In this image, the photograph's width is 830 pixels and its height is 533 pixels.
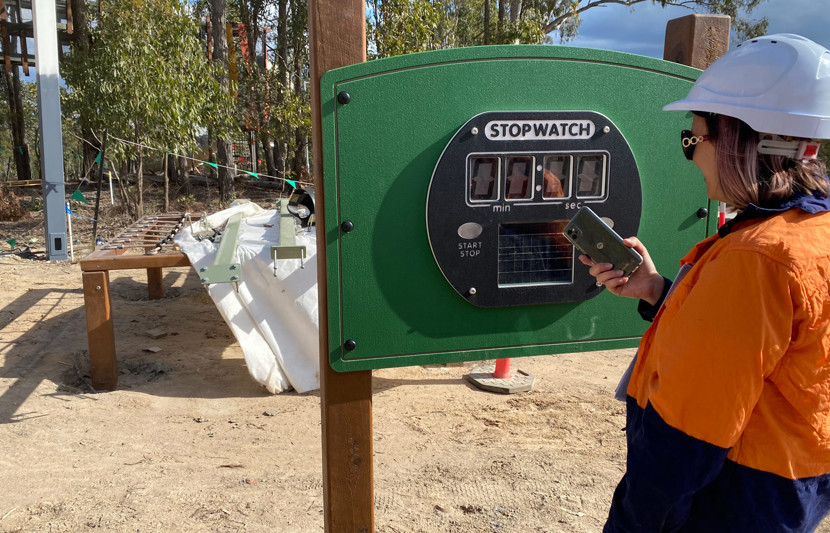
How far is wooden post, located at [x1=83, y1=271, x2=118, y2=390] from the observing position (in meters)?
4.86

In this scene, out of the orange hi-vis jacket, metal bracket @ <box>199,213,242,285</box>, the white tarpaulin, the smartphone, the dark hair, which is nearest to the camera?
the orange hi-vis jacket

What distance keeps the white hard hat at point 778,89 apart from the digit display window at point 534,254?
0.81 m

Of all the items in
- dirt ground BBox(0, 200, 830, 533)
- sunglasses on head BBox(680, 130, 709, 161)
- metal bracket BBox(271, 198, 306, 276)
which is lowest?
dirt ground BBox(0, 200, 830, 533)

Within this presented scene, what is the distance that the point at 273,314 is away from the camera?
499 centimetres

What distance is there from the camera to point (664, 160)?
215 centimetres

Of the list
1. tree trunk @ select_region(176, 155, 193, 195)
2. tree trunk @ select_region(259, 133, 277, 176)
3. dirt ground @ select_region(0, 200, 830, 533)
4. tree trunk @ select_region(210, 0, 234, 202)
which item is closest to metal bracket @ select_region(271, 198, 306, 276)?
dirt ground @ select_region(0, 200, 830, 533)

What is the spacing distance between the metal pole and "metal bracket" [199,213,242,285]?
600 cm

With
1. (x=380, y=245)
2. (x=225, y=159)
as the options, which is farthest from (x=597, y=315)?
(x=225, y=159)

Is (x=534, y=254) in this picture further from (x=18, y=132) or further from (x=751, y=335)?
(x=18, y=132)

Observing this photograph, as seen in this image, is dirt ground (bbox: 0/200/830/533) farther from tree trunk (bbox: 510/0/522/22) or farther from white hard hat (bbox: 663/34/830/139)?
tree trunk (bbox: 510/0/522/22)

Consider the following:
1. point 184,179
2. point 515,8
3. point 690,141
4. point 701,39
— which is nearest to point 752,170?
point 690,141

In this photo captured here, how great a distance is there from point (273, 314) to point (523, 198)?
3.31 m

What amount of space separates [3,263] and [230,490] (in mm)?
8168

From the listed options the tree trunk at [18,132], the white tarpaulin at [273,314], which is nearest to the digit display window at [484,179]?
the white tarpaulin at [273,314]
